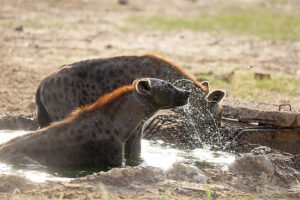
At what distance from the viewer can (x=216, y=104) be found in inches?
273

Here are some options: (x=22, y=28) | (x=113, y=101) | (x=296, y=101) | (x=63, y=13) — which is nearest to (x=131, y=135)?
(x=113, y=101)

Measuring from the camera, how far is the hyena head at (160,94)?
224 inches

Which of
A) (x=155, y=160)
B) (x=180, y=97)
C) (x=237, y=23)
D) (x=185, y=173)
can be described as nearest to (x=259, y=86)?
(x=155, y=160)

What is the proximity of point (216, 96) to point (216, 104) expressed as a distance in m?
0.11

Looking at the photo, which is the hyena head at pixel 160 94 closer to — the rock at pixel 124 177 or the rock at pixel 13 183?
the rock at pixel 124 177

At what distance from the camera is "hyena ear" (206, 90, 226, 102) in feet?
22.4

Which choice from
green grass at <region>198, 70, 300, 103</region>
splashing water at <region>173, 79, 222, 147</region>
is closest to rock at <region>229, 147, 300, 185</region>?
splashing water at <region>173, 79, 222, 147</region>

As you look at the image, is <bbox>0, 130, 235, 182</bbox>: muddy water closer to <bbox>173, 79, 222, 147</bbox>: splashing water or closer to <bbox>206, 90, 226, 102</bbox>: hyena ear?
<bbox>173, 79, 222, 147</bbox>: splashing water

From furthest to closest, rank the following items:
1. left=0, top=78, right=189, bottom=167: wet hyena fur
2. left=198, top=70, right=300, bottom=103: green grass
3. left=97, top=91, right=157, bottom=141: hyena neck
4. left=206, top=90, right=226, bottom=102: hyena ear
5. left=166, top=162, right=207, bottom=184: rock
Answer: left=198, top=70, right=300, bottom=103: green grass → left=206, top=90, right=226, bottom=102: hyena ear → left=97, top=91, right=157, bottom=141: hyena neck → left=0, top=78, right=189, bottom=167: wet hyena fur → left=166, top=162, right=207, bottom=184: rock

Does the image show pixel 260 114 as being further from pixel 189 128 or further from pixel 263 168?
pixel 263 168

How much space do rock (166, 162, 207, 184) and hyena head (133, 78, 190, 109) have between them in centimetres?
71

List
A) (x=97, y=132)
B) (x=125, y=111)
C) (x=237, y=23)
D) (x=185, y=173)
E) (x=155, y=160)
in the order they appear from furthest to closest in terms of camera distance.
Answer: (x=237, y=23), (x=155, y=160), (x=125, y=111), (x=97, y=132), (x=185, y=173)

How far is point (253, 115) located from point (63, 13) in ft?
38.7

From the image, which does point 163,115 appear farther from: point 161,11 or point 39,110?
point 161,11
